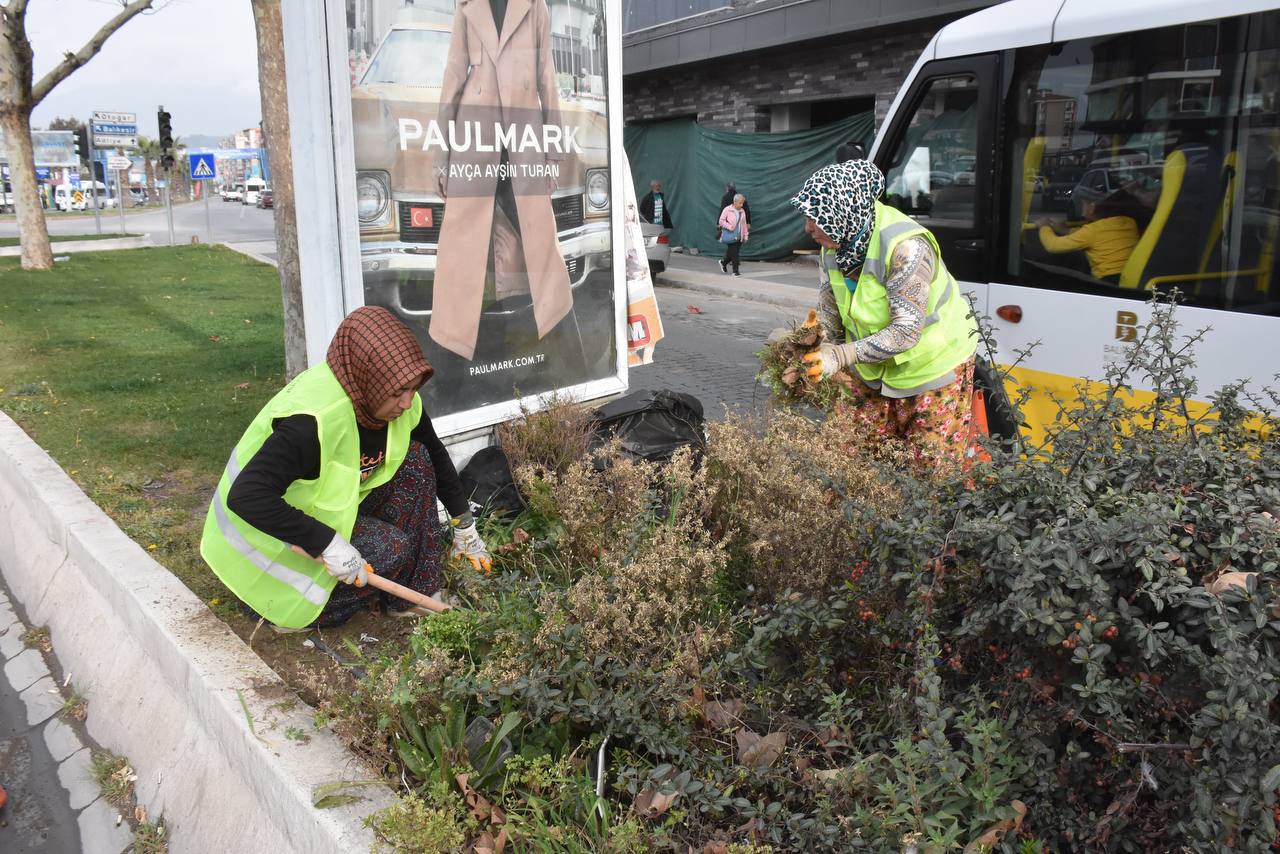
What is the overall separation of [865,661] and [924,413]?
5.52ft

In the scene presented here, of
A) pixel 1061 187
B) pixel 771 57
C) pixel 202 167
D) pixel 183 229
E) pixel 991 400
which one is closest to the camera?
pixel 991 400

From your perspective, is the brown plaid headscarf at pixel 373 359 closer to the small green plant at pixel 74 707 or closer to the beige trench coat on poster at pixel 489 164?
the beige trench coat on poster at pixel 489 164

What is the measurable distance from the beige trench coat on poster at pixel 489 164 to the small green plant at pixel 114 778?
2.14 m

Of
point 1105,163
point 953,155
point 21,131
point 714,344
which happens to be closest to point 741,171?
point 714,344

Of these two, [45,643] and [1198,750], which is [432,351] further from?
[1198,750]

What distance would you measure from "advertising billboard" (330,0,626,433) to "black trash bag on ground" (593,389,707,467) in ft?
1.56

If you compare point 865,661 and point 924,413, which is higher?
Answer: point 924,413

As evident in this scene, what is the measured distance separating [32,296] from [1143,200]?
14745 millimetres

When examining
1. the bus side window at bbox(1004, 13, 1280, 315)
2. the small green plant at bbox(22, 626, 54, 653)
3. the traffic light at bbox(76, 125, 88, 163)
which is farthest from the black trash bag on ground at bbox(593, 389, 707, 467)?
the traffic light at bbox(76, 125, 88, 163)

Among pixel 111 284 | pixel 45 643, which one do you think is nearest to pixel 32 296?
pixel 111 284

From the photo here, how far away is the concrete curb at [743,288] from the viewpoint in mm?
14875

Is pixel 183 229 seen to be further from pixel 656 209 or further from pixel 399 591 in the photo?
pixel 399 591

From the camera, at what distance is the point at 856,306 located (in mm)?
4160

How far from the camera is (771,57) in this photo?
19.9 m
